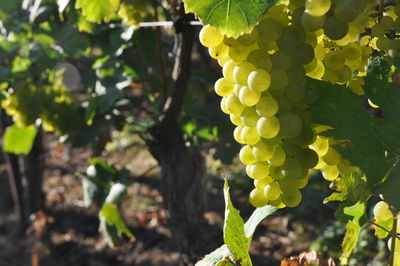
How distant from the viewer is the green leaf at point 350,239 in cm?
64

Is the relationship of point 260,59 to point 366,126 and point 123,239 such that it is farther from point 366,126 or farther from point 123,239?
point 123,239

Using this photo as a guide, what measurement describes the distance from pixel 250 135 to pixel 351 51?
0.54ft

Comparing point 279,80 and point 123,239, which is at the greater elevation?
point 279,80

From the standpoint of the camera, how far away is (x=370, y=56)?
2.13 feet

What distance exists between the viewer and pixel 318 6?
513 millimetres

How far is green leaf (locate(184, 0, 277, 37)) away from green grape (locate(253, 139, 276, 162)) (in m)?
0.14

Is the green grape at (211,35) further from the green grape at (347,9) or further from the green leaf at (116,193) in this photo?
the green leaf at (116,193)

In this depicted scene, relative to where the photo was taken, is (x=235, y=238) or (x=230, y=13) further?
(x=235, y=238)

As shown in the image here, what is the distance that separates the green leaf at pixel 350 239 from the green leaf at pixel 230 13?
294 mm

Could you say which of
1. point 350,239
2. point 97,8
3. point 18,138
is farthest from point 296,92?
point 18,138

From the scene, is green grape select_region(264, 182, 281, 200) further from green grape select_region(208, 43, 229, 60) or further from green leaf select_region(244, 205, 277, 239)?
green grape select_region(208, 43, 229, 60)

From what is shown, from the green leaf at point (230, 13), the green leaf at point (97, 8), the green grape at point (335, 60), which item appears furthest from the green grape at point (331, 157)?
the green leaf at point (97, 8)

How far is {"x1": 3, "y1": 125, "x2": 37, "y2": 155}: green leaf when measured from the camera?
2.17 meters

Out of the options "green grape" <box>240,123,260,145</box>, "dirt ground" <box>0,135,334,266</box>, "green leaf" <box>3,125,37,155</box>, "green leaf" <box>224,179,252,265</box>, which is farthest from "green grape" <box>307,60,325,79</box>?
"dirt ground" <box>0,135,334,266</box>
